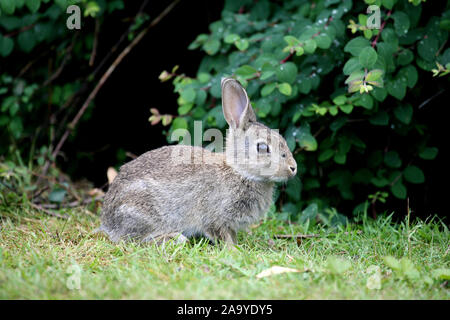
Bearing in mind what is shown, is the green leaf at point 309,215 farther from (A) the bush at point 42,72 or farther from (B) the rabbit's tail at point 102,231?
(A) the bush at point 42,72

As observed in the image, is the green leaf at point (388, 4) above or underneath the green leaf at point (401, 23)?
above

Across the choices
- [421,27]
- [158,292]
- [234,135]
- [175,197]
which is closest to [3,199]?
[175,197]

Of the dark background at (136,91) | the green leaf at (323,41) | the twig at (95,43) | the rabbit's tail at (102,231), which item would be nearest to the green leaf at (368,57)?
the green leaf at (323,41)

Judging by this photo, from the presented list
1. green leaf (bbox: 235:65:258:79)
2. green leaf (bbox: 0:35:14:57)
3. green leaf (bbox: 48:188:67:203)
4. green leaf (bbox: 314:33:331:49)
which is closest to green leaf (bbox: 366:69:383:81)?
green leaf (bbox: 314:33:331:49)

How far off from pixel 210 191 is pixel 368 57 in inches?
66.8

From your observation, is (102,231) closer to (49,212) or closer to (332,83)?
(49,212)

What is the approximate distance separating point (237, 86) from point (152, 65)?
3.31m

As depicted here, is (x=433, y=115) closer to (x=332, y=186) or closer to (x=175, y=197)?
(x=332, y=186)

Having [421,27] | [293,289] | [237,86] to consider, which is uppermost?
[421,27]

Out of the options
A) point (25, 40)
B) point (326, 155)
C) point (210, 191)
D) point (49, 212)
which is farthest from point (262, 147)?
point (25, 40)

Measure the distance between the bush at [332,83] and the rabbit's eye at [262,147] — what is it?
659mm

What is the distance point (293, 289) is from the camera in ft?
9.56

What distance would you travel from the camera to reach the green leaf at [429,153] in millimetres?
5105

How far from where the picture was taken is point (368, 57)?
13.8 feet
